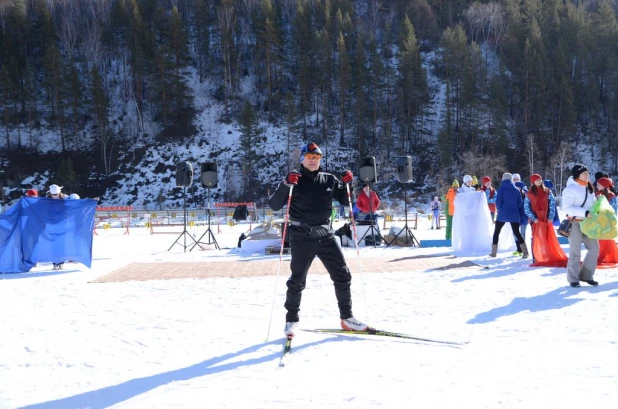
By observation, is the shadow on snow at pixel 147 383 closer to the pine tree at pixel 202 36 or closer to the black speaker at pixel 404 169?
the black speaker at pixel 404 169

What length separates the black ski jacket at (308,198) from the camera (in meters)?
4.05

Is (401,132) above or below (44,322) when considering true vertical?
above

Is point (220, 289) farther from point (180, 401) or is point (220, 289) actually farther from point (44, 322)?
point (180, 401)

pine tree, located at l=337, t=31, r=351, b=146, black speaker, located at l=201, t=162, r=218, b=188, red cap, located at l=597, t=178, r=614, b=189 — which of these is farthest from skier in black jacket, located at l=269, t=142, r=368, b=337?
pine tree, located at l=337, t=31, r=351, b=146

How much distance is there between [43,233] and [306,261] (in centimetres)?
717

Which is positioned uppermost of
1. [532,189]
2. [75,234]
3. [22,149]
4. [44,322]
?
[22,149]

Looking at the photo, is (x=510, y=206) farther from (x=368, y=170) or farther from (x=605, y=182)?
(x=368, y=170)

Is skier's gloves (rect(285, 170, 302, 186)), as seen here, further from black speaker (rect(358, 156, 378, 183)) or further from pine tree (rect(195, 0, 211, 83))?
pine tree (rect(195, 0, 211, 83))

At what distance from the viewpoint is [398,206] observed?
34.1 meters

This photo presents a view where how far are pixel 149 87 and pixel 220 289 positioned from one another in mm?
44442

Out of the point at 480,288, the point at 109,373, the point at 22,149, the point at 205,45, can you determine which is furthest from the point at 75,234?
the point at 205,45

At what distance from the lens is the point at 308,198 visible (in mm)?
4070

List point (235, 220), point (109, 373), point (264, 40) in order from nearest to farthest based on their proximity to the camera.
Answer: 1. point (109, 373)
2. point (235, 220)
3. point (264, 40)

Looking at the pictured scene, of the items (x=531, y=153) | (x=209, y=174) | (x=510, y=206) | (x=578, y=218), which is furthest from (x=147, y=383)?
(x=531, y=153)
